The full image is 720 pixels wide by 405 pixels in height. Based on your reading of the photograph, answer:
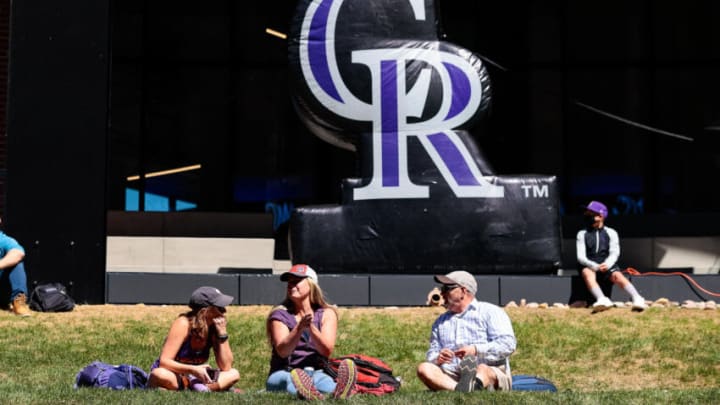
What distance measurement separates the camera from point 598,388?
991 centimetres

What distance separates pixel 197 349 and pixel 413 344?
12.5 ft

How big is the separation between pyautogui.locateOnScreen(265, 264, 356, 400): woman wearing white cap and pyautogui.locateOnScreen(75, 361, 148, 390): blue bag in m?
1.03

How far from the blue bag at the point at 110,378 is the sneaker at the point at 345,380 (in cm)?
167

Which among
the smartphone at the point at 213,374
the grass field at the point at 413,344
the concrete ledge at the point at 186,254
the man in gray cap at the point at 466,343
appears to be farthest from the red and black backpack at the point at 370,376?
the concrete ledge at the point at 186,254

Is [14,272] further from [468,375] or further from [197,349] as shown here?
[468,375]

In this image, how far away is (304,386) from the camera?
734cm

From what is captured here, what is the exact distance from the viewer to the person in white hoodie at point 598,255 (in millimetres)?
13641

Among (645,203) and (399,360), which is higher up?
(645,203)

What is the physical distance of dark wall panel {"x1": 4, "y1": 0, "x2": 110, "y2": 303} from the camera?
1402 centimetres

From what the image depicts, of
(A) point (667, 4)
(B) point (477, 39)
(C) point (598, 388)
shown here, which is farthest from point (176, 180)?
(C) point (598, 388)

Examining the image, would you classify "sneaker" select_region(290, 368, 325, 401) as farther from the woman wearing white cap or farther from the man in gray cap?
the man in gray cap

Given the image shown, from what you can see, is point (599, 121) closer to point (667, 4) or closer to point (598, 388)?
point (667, 4)

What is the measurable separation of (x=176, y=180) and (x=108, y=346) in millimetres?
12505

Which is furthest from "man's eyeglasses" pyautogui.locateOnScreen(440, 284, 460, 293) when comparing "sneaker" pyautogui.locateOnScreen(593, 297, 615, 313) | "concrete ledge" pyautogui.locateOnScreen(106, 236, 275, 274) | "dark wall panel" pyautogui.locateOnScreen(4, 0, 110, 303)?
"concrete ledge" pyautogui.locateOnScreen(106, 236, 275, 274)
